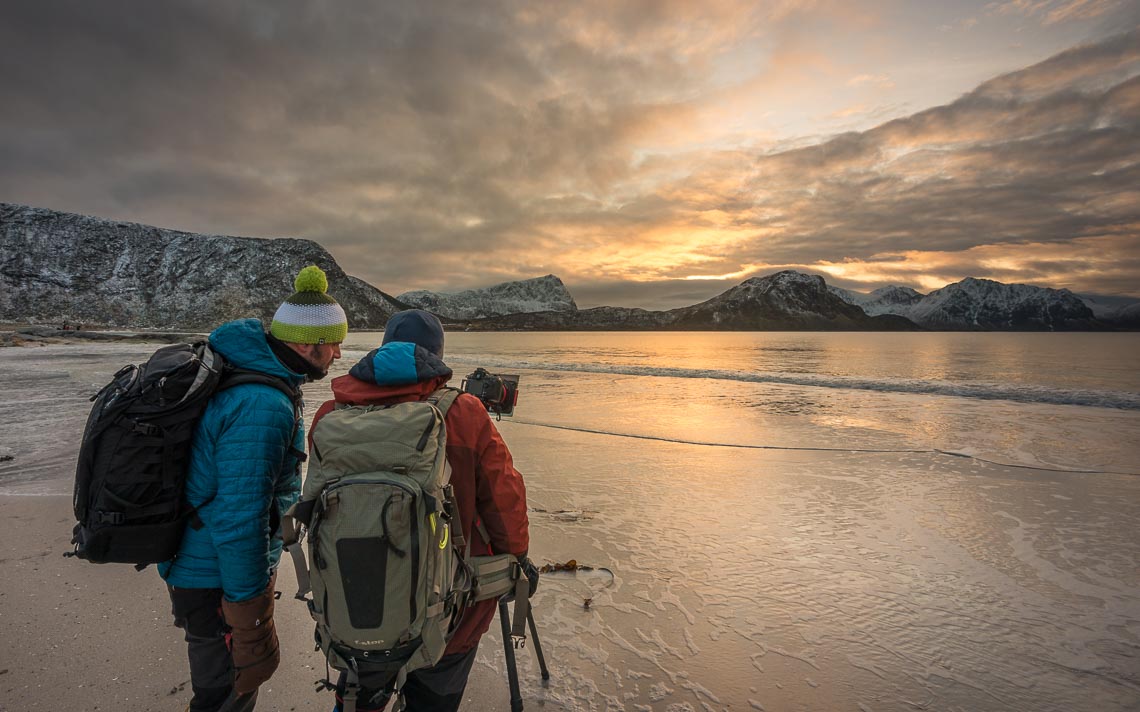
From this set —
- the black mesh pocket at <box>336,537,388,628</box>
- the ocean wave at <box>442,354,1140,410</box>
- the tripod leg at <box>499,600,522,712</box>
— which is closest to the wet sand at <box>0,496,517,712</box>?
the tripod leg at <box>499,600,522,712</box>

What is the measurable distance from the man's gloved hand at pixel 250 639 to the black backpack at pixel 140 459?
39 cm

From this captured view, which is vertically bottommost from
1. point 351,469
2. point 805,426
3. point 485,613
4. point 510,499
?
point 805,426

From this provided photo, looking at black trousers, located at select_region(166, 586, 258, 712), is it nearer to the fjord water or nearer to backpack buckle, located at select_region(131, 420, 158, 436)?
backpack buckle, located at select_region(131, 420, 158, 436)

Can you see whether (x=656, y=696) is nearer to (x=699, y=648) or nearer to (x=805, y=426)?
(x=699, y=648)

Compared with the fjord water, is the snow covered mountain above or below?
above

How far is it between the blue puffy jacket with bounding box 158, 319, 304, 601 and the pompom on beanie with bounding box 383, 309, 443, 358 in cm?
56

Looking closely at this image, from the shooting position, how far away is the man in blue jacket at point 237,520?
6.88ft

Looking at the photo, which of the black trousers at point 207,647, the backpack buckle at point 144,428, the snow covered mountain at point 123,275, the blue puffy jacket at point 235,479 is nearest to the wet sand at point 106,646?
the black trousers at point 207,647

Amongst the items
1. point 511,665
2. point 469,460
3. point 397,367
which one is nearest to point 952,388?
point 511,665

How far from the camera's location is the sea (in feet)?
12.0

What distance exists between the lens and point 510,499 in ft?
7.37

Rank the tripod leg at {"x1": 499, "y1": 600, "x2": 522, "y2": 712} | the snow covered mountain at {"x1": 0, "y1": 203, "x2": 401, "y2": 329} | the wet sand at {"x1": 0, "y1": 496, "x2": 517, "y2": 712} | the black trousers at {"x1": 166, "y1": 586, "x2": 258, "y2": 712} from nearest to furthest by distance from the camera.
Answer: the black trousers at {"x1": 166, "y1": 586, "x2": 258, "y2": 712} → the tripod leg at {"x1": 499, "y1": 600, "x2": 522, "y2": 712} → the wet sand at {"x1": 0, "y1": 496, "x2": 517, "y2": 712} → the snow covered mountain at {"x1": 0, "y1": 203, "x2": 401, "y2": 329}

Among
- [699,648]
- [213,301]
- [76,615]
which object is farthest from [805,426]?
[213,301]

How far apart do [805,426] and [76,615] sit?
14437mm
